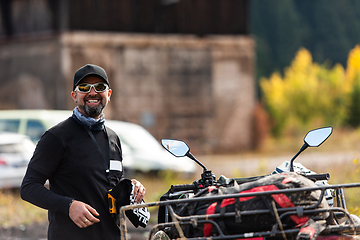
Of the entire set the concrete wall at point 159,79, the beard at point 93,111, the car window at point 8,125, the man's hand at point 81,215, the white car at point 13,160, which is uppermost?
the concrete wall at point 159,79

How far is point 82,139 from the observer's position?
4.05 metres

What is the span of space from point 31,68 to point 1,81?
6.27 ft

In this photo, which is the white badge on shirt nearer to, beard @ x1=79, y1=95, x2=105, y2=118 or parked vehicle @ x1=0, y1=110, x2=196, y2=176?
beard @ x1=79, y1=95, x2=105, y2=118

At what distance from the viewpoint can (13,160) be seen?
11.7 metres

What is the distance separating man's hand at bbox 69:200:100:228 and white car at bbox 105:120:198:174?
9149 mm

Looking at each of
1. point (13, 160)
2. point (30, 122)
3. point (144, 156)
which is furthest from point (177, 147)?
point (30, 122)

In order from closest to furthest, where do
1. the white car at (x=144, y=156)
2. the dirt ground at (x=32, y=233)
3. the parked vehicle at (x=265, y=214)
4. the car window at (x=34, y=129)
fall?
1. the parked vehicle at (x=265, y=214)
2. the dirt ground at (x=32, y=233)
3. the car window at (x=34, y=129)
4. the white car at (x=144, y=156)

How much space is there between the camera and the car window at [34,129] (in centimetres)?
1296

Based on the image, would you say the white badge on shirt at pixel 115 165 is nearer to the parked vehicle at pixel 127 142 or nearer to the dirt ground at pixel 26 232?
the dirt ground at pixel 26 232

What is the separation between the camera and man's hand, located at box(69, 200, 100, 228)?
376 centimetres

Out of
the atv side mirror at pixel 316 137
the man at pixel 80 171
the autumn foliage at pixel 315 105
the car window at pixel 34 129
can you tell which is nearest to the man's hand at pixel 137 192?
the man at pixel 80 171

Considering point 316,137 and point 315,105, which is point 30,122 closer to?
point 316,137

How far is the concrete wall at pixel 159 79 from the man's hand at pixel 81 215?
21.3m

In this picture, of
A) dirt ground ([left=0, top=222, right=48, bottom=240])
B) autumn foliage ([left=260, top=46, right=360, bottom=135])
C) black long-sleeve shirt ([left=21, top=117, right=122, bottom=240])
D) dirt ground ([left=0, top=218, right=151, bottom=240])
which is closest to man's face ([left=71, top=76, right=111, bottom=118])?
black long-sleeve shirt ([left=21, top=117, right=122, bottom=240])
